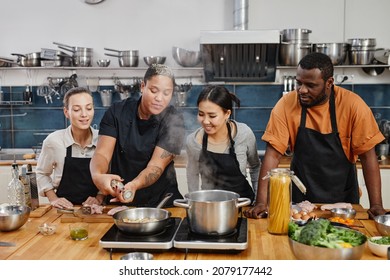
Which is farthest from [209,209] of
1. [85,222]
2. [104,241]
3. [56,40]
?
[56,40]

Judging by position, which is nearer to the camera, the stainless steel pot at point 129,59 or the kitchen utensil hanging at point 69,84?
the kitchen utensil hanging at point 69,84

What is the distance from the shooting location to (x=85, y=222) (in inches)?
54.4

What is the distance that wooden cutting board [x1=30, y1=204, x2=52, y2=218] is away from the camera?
4.76ft

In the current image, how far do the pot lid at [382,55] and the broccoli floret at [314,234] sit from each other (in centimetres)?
189

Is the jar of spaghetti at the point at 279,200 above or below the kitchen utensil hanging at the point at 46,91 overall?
below

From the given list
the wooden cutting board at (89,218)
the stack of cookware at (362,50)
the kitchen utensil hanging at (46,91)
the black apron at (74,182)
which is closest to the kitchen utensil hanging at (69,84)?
the kitchen utensil hanging at (46,91)

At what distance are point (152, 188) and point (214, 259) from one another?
0.74 metres

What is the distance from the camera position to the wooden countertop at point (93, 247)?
1.12m

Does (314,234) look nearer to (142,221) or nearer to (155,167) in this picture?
(142,221)

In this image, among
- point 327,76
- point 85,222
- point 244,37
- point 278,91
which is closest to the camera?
point 85,222

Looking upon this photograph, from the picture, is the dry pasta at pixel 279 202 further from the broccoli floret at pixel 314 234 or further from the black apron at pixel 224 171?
the black apron at pixel 224 171

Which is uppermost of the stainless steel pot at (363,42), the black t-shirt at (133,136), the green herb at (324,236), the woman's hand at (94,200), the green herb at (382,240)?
the stainless steel pot at (363,42)

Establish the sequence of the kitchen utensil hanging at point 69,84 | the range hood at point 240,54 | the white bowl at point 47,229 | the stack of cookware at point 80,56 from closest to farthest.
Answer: the white bowl at point 47,229 → the stack of cookware at point 80,56 → the kitchen utensil hanging at point 69,84 → the range hood at point 240,54

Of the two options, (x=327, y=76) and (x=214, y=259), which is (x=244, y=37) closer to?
(x=327, y=76)
